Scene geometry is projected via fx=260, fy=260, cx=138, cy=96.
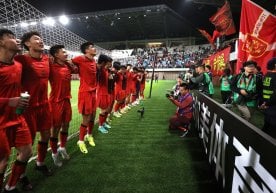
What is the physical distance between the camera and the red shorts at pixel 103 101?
679 centimetres

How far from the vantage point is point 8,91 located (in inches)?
112

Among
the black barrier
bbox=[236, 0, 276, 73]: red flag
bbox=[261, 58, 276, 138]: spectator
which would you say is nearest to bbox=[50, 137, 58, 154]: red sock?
A: the black barrier

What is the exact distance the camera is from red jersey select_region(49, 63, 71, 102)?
430 centimetres

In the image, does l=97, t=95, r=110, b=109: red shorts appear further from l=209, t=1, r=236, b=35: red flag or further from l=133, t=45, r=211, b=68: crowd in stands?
l=133, t=45, r=211, b=68: crowd in stands

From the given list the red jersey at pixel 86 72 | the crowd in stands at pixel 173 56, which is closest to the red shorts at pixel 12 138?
the red jersey at pixel 86 72

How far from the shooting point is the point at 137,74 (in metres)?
13.4

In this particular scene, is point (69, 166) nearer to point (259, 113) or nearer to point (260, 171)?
point (260, 171)

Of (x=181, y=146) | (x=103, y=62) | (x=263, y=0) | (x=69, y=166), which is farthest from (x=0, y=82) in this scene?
(x=263, y=0)

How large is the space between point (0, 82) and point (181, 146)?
406cm

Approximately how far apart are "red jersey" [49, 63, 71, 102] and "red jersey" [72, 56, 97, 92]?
23.5 inches

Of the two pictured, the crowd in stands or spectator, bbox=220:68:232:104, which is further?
the crowd in stands

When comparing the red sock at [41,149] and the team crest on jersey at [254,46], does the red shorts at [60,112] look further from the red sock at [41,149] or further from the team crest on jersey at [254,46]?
the team crest on jersey at [254,46]

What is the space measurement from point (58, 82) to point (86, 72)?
88 centimetres

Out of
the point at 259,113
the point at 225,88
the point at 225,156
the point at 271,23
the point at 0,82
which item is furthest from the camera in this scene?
the point at 225,88
